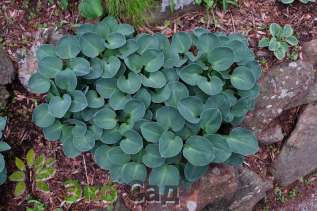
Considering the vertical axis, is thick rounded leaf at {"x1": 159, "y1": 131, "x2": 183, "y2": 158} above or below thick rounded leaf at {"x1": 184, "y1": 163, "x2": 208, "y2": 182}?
above

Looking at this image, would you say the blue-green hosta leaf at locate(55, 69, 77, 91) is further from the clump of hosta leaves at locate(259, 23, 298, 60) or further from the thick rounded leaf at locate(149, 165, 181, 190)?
the clump of hosta leaves at locate(259, 23, 298, 60)

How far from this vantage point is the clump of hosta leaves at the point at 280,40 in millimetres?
2805

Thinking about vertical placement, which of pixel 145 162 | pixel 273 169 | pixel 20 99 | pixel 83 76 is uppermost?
pixel 83 76

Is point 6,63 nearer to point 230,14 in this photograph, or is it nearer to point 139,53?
point 139,53

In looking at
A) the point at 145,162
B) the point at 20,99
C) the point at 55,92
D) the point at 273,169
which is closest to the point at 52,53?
the point at 55,92

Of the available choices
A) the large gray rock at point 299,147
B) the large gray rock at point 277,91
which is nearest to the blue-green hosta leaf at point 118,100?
the large gray rock at point 277,91

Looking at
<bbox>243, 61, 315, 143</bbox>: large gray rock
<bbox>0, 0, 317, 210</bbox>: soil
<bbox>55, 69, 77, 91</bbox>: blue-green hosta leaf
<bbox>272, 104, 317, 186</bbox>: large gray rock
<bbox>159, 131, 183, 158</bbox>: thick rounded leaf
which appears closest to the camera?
<bbox>159, 131, 183, 158</bbox>: thick rounded leaf

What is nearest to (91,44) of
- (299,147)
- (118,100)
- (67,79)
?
(67,79)

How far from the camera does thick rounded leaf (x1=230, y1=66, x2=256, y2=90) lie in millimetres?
2428

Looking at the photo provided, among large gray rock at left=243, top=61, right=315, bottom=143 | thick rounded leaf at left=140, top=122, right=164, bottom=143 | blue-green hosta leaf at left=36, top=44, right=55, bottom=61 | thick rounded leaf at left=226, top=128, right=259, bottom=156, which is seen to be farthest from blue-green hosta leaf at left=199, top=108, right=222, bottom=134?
blue-green hosta leaf at left=36, top=44, right=55, bottom=61

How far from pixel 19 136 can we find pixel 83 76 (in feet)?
1.93

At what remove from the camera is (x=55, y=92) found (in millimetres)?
2426

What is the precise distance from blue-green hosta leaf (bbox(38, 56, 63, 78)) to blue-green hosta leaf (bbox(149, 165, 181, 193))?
80 centimetres

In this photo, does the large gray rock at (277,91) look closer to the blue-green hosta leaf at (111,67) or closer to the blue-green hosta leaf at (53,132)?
the blue-green hosta leaf at (111,67)
